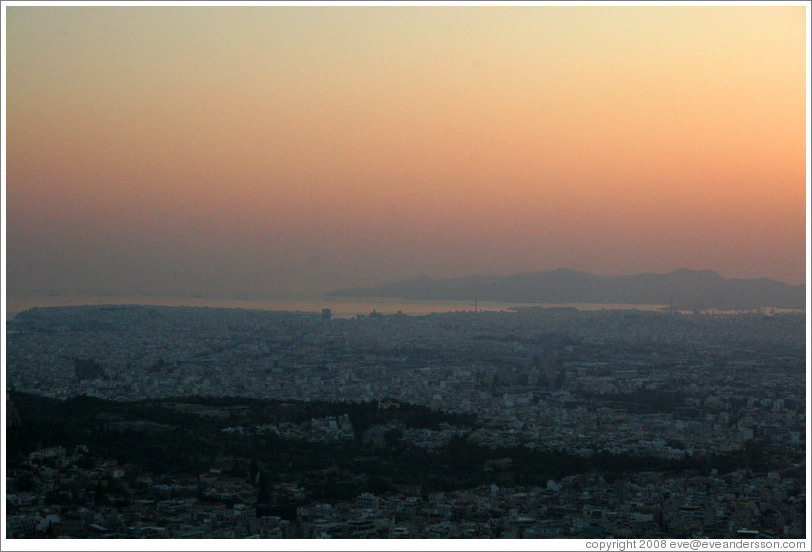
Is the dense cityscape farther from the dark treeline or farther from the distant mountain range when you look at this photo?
the distant mountain range

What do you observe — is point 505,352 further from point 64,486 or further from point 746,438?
point 64,486

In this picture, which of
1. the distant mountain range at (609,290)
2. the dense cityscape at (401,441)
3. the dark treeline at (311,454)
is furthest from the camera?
the distant mountain range at (609,290)

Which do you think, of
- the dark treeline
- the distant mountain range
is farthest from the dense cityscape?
the distant mountain range

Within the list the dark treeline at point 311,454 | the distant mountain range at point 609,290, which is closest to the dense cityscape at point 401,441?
the dark treeline at point 311,454

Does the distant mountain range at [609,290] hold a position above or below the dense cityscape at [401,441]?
above

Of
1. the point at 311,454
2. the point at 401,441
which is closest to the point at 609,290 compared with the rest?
the point at 401,441

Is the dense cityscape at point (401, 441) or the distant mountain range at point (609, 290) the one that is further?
the distant mountain range at point (609, 290)

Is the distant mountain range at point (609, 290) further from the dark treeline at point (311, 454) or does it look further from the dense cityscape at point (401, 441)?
the dark treeline at point (311, 454)

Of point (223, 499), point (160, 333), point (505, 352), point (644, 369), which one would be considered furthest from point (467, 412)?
point (160, 333)
